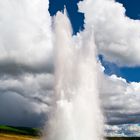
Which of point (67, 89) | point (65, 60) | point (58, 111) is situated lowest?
point (58, 111)

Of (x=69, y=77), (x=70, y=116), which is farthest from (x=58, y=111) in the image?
(x=69, y=77)

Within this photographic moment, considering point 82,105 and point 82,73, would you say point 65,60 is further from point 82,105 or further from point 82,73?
point 82,105

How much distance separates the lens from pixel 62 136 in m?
39.9

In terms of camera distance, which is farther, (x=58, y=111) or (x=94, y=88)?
(x=94, y=88)

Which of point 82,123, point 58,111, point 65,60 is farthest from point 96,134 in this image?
point 65,60

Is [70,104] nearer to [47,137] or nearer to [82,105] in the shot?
[82,105]

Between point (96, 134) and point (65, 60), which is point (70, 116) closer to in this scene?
point (96, 134)

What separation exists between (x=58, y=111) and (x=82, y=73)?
18.0ft

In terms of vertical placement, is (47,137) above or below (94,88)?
below

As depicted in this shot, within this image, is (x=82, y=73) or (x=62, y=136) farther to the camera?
(x=82, y=73)

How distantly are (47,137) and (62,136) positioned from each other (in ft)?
5.57

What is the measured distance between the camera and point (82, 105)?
41.9 m

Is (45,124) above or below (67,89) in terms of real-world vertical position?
below

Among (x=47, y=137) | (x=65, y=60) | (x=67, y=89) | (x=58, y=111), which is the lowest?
(x=47, y=137)
